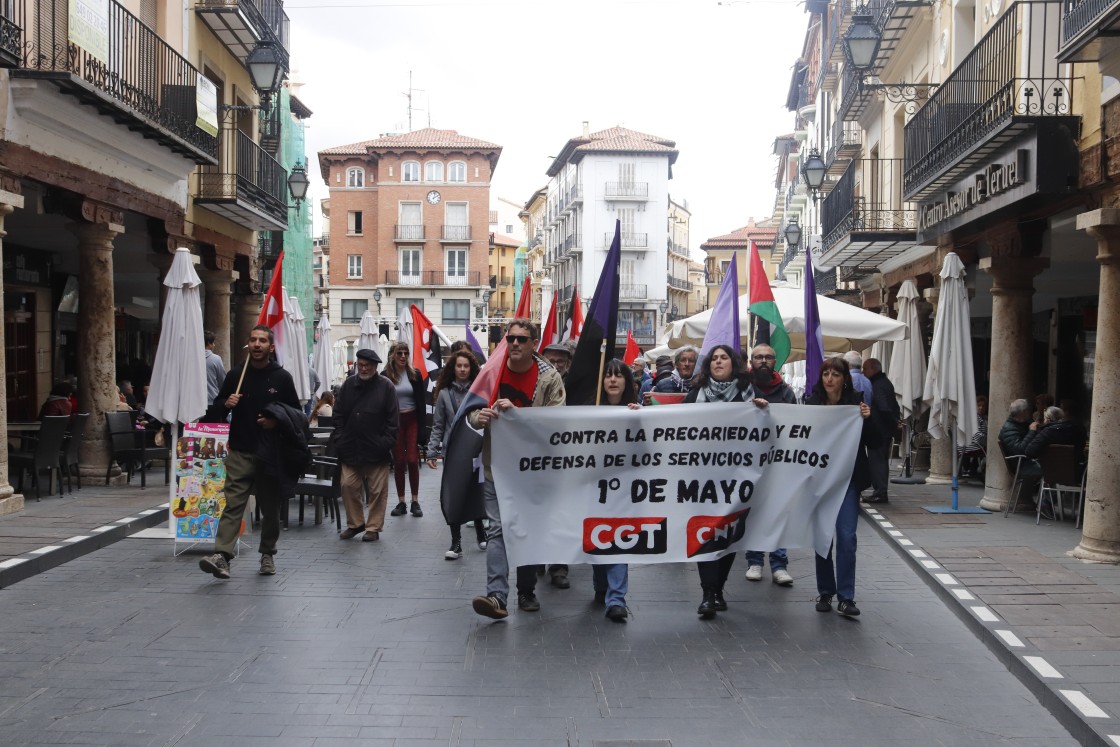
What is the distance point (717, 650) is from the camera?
7.14 metres

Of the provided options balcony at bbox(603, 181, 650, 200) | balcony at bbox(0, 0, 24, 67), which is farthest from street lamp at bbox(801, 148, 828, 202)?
balcony at bbox(603, 181, 650, 200)

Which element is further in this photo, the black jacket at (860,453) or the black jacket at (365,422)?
the black jacket at (365,422)

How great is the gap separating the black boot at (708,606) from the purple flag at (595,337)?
1.59 meters

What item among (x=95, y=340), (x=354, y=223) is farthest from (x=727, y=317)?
(x=354, y=223)

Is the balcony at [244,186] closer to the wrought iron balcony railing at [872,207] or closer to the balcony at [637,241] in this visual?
the wrought iron balcony railing at [872,207]

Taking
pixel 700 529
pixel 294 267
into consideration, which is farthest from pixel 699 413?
pixel 294 267

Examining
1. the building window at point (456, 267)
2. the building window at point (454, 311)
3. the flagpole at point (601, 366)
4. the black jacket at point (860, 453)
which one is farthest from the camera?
the building window at point (454, 311)

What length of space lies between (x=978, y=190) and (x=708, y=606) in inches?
304

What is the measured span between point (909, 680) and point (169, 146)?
537 inches

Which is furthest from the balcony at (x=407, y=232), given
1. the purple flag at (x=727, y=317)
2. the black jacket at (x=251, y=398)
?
the black jacket at (x=251, y=398)

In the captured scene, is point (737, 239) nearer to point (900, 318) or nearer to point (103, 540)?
point (900, 318)

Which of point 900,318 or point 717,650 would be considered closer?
point 717,650

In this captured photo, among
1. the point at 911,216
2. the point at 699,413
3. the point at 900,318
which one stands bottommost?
the point at 699,413

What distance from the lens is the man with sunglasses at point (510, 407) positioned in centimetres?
783
